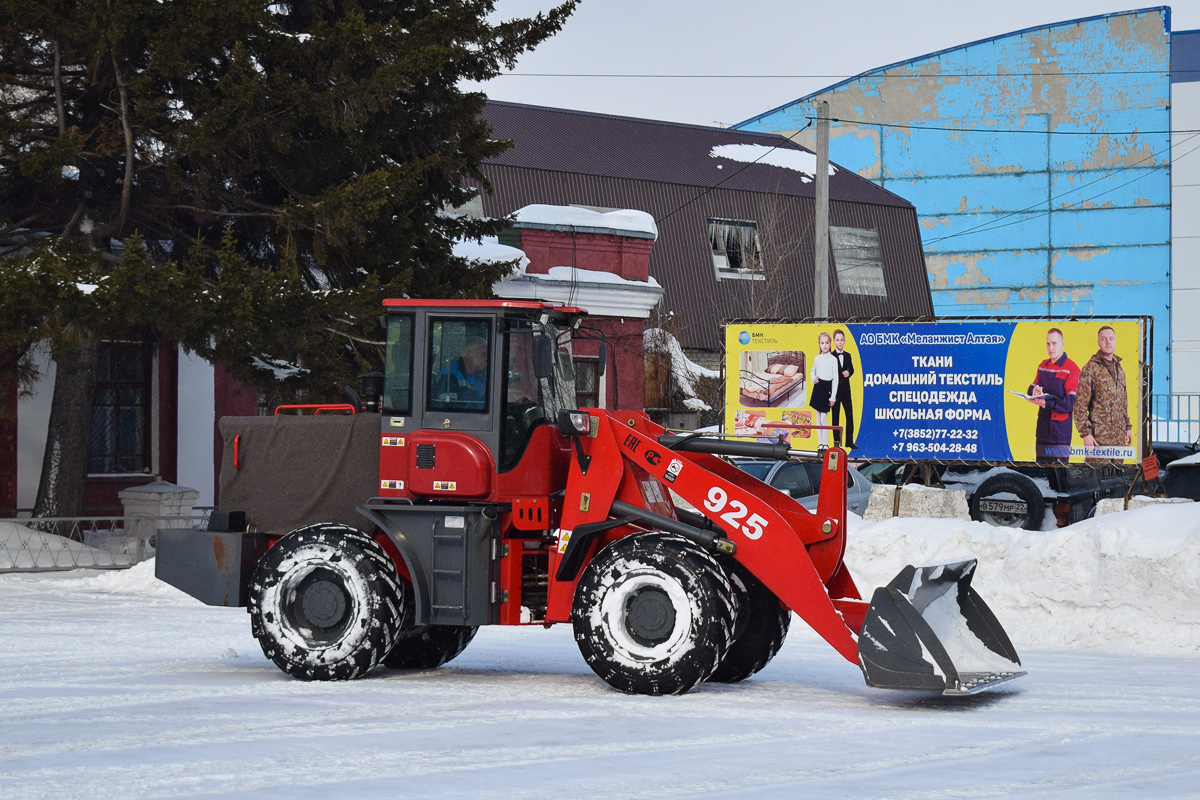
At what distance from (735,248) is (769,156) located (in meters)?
5.02

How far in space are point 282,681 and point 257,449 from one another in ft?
5.76

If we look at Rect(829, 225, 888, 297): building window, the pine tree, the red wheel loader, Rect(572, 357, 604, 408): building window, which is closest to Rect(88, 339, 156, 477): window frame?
the pine tree

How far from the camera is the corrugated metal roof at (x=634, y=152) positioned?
1549 inches

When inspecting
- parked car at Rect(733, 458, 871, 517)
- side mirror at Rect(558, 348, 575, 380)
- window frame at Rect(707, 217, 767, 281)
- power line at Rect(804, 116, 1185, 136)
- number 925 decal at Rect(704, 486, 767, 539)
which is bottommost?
parked car at Rect(733, 458, 871, 517)

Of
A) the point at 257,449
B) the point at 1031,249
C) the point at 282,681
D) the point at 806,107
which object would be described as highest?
the point at 806,107

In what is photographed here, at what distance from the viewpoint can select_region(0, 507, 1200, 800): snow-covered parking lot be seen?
21.1 feet

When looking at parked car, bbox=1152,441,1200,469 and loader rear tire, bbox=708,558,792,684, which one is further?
parked car, bbox=1152,441,1200,469

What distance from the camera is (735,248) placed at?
135 feet

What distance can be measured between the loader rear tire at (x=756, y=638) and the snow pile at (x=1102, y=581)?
3.73 m

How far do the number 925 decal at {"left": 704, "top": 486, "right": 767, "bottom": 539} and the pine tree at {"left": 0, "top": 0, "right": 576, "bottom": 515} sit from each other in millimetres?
9442

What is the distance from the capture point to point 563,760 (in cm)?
691

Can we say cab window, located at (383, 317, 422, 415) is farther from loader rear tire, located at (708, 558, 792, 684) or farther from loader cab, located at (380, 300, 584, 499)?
loader rear tire, located at (708, 558, 792, 684)

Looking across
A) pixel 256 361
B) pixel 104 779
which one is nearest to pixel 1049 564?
pixel 104 779

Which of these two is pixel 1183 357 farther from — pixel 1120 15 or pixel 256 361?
pixel 256 361
